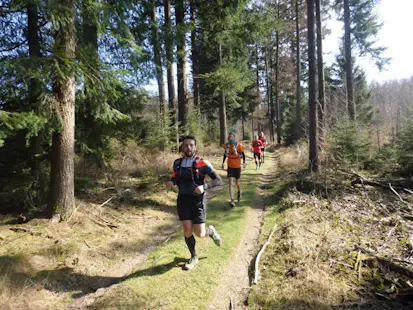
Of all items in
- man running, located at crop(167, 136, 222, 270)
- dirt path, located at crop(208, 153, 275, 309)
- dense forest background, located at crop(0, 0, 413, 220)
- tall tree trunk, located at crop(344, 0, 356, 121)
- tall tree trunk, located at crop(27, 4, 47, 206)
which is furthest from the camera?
tall tree trunk, located at crop(344, 0, 356, 121)

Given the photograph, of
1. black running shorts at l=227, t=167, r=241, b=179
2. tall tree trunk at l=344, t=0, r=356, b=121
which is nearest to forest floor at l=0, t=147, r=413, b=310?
black running shorts at l=227, t=167, r=241, b=179

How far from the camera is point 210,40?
43.0ft

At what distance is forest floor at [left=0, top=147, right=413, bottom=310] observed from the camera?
3.25m

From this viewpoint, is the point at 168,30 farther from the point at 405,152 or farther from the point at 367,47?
the point at 367,47

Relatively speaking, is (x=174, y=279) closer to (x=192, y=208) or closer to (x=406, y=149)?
(x=192, y=208)

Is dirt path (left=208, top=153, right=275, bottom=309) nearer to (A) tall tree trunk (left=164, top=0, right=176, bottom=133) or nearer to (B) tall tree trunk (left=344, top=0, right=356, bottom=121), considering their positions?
(A) tall tree trunk (left=164, top=0, right=176, bottom=133)

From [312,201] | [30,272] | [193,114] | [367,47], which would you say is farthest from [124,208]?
[367,47]

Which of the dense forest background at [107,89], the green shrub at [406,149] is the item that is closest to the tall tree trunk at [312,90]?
the dense forest background at [107,89]

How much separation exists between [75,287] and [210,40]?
13.1 meters

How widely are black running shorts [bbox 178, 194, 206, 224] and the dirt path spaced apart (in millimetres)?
1079

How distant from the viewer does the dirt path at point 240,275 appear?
3.33 m

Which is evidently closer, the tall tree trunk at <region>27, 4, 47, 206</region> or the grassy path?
the grassy path

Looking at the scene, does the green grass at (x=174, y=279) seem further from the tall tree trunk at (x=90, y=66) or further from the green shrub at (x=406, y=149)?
the green shrub at (x=406, y=149)

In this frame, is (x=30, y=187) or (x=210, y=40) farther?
(x=210, y=40)
